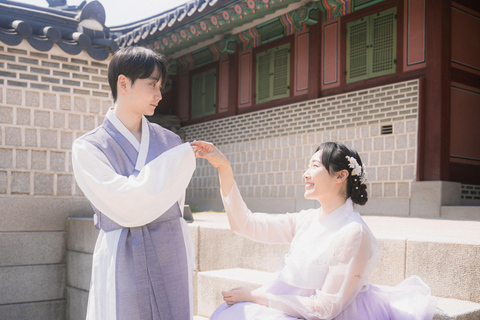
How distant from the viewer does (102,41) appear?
5.61m

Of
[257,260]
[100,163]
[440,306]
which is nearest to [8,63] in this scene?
[257,260]

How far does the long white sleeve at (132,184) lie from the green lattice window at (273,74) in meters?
7.33

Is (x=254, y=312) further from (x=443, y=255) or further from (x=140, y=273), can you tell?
(x=443, y=255)

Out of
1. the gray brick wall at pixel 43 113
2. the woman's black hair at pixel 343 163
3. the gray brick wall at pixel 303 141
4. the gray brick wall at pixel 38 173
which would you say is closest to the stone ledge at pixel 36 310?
the gray brick wall at pixel 38 173

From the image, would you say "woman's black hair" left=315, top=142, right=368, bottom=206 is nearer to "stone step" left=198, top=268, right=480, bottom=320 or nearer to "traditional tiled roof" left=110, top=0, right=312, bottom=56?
"stone step" left=198, top=268, right=480, bottom=320

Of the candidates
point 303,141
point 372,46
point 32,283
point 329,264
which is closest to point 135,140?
point 329,264

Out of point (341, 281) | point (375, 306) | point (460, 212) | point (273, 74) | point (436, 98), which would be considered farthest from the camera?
point (273, 74)

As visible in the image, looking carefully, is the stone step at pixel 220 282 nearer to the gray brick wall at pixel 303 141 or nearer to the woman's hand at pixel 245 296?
the woman's hand at pixel 245 296

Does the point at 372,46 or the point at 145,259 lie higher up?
the point at 372,46

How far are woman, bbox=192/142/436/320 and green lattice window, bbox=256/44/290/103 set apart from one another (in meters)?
7.13

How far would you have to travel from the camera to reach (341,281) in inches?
73.5

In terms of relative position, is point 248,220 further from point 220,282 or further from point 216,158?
point 220,282

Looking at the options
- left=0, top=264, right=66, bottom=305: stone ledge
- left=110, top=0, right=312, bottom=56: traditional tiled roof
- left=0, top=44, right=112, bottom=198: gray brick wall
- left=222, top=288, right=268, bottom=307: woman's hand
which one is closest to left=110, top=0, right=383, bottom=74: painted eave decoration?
left=110, top=0, right=312, bottom=56: traditional tiled roof

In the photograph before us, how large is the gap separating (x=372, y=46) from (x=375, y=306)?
248 inches
